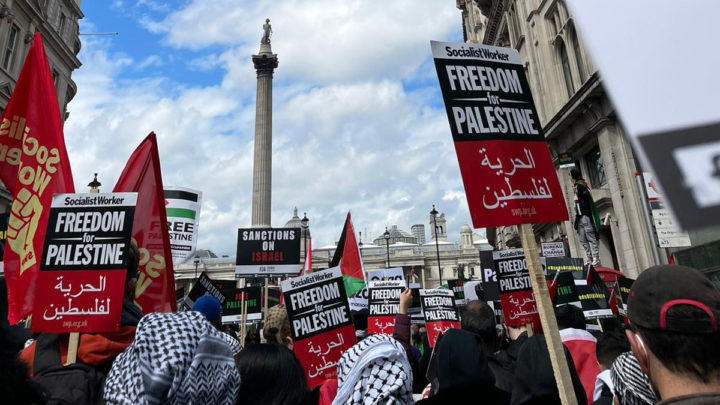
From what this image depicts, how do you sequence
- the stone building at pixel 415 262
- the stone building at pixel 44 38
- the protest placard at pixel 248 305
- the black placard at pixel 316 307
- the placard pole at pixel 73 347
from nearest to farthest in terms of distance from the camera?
the placard pole at pixel 73 347, the black placard at pixel 316 307, the protest placard at pixel 248 305, the stone building at pixel 44 38, the stone building at pixel 415 262

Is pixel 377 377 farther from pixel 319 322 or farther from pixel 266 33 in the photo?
pixel 266 33

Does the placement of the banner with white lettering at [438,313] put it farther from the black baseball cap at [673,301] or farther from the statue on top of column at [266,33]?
the statue on top of column at [266,33]

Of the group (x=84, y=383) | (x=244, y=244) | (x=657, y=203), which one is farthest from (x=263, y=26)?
(x=84, y=383)

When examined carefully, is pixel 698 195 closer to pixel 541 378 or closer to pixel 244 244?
pixel 541 378

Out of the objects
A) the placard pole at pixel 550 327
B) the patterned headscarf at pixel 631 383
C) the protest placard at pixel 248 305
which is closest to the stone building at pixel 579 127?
the placard pole at pixel 550 327

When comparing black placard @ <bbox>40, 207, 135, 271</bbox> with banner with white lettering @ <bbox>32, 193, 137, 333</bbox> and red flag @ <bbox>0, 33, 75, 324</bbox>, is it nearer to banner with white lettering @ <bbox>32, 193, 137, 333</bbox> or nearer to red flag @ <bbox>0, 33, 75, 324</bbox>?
banner with white lettering @ <bbox>32, 193, 137, 333</bbox>

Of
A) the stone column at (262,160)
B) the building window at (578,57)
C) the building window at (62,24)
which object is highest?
the building window at (62,24)

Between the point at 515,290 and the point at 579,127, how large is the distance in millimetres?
10580

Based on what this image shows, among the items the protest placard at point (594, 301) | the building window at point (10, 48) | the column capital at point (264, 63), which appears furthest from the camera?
the column capital at point (264, 63)

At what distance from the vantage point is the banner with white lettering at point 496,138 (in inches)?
128

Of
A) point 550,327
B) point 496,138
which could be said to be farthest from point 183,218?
point 550,327

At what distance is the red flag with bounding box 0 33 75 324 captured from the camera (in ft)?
13.4

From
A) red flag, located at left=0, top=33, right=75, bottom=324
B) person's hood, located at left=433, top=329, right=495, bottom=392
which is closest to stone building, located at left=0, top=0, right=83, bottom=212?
red flag, located at left=0, top=33, right=75, bottom=324

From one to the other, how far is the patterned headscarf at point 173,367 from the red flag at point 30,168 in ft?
8.72
